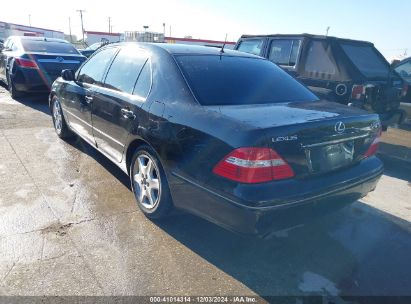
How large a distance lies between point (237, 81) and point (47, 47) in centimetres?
718

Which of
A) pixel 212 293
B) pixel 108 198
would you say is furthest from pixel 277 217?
pixel 108 198

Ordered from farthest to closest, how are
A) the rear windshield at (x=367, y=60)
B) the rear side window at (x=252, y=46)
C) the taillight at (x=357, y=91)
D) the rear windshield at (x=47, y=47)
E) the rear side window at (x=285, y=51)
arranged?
the rear windshield at (x=47, y=47), the rear side window at (x=252, y=46), the rear side window at (x=285, y=51), the rear windshield at (x=367, y=60), the taillight at (x=357, y=91)

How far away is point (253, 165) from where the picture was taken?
7.28 ft

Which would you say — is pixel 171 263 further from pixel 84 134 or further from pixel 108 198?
pixel 84 134

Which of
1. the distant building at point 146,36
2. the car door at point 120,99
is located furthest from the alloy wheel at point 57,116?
the distant building at point 146,36

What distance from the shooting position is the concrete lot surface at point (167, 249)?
245cm

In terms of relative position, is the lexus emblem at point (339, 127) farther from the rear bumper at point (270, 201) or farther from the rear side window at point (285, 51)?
the rear side window at point (285, 51)

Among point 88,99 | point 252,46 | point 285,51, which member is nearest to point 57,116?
point 88,99

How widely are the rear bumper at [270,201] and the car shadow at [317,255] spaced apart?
0.20 m

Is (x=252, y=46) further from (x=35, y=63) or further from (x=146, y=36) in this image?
(x=146, y=36)

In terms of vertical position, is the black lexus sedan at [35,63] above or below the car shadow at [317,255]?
above

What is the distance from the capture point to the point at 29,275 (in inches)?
96.1

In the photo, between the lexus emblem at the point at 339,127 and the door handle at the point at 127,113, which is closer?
the lexus emblem at the point at 339,127

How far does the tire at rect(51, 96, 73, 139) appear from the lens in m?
5.34
